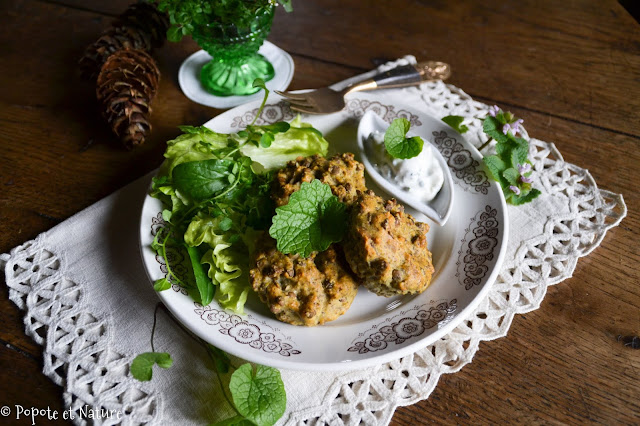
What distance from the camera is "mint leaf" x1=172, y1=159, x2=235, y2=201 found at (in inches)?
94.1

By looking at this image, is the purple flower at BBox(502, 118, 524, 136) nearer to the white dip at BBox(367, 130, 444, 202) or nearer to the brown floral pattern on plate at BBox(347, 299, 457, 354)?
the white dip at BBox(367, 130, 444, 202)

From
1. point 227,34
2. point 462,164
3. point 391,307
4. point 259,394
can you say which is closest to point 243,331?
point 259,394

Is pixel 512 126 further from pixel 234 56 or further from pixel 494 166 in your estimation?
pixel 234 56

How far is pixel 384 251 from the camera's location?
212cm

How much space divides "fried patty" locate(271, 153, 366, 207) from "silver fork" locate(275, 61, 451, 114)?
523 millimetres

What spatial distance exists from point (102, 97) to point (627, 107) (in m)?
3.24

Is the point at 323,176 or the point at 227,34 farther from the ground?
the point at 227,34

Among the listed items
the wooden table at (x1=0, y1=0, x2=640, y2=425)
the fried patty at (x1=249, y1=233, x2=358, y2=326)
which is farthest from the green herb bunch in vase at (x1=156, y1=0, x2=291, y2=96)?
the fried patty at (x1=249, y1=233, x2=358, y2=326)

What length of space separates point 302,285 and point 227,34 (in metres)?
1.72

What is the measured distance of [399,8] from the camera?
3992 mm

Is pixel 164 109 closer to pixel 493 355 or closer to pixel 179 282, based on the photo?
pixel 179 282

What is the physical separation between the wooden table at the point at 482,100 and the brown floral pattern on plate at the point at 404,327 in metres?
0.27

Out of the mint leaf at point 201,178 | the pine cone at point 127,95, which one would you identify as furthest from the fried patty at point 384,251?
the pine cone at point 127,95

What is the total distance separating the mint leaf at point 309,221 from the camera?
6.97 ft
